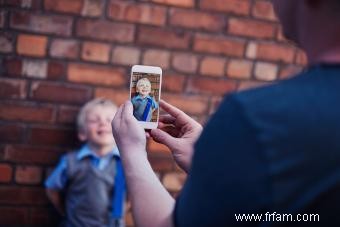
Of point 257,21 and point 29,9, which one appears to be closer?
point 29,9

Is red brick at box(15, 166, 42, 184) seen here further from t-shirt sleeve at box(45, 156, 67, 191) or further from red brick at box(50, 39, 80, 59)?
red brick at box(50, 39, 80, 59)

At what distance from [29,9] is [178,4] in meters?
0.74

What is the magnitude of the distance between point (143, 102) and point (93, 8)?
1.07 meters

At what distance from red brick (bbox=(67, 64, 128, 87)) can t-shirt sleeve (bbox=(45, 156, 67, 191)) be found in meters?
0.42

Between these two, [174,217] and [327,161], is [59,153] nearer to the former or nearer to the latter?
[174,217]

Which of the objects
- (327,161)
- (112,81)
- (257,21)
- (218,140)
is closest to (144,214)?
(218,140)

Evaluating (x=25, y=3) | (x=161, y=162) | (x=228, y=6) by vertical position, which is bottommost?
(x=161, y=162)

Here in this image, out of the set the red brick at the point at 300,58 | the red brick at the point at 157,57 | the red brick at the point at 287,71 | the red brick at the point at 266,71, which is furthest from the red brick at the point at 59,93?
the red brick at the point at 300,58

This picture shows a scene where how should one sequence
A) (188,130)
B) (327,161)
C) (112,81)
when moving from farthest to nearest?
(112,81), (188,130), (327,161)

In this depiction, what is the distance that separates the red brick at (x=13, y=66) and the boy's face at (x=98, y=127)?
399mm

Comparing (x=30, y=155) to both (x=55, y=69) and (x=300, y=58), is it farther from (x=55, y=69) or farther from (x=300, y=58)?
(x=300, y=58)

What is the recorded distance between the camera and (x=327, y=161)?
720 mm

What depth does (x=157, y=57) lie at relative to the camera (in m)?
2.43

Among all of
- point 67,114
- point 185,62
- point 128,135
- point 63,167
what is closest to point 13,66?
point 67,114
